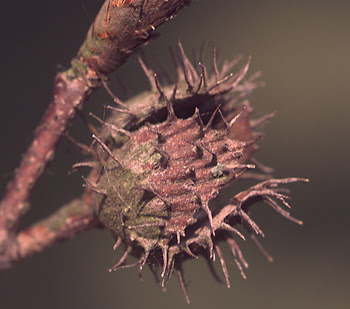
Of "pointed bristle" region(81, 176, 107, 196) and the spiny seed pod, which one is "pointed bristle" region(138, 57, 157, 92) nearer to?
the spiny seed pod

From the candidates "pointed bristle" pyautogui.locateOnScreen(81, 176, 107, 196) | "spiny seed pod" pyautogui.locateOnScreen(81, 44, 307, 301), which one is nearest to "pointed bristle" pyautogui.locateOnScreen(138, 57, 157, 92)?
"spiny seed pod" pyautogui.locateOnScreen(81, 44, 307, 301)

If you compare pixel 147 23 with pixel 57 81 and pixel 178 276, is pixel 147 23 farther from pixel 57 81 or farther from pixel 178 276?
pixel 178 276

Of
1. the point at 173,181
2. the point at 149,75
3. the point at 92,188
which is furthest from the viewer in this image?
the point at 149,75

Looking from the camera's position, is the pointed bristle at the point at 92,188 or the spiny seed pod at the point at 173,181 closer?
the spiny seed pod at the point at 173,181

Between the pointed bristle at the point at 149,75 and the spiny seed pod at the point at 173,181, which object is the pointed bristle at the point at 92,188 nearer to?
the spiny seed pod at the point at 173,181

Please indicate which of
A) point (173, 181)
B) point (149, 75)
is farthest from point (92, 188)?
point (149, 75)

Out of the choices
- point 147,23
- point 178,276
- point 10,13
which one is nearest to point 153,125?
point 147,23

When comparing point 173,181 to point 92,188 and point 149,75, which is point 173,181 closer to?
point 92,188

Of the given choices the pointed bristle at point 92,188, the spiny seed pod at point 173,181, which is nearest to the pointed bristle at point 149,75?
the spiny seed pod at point 173,181
